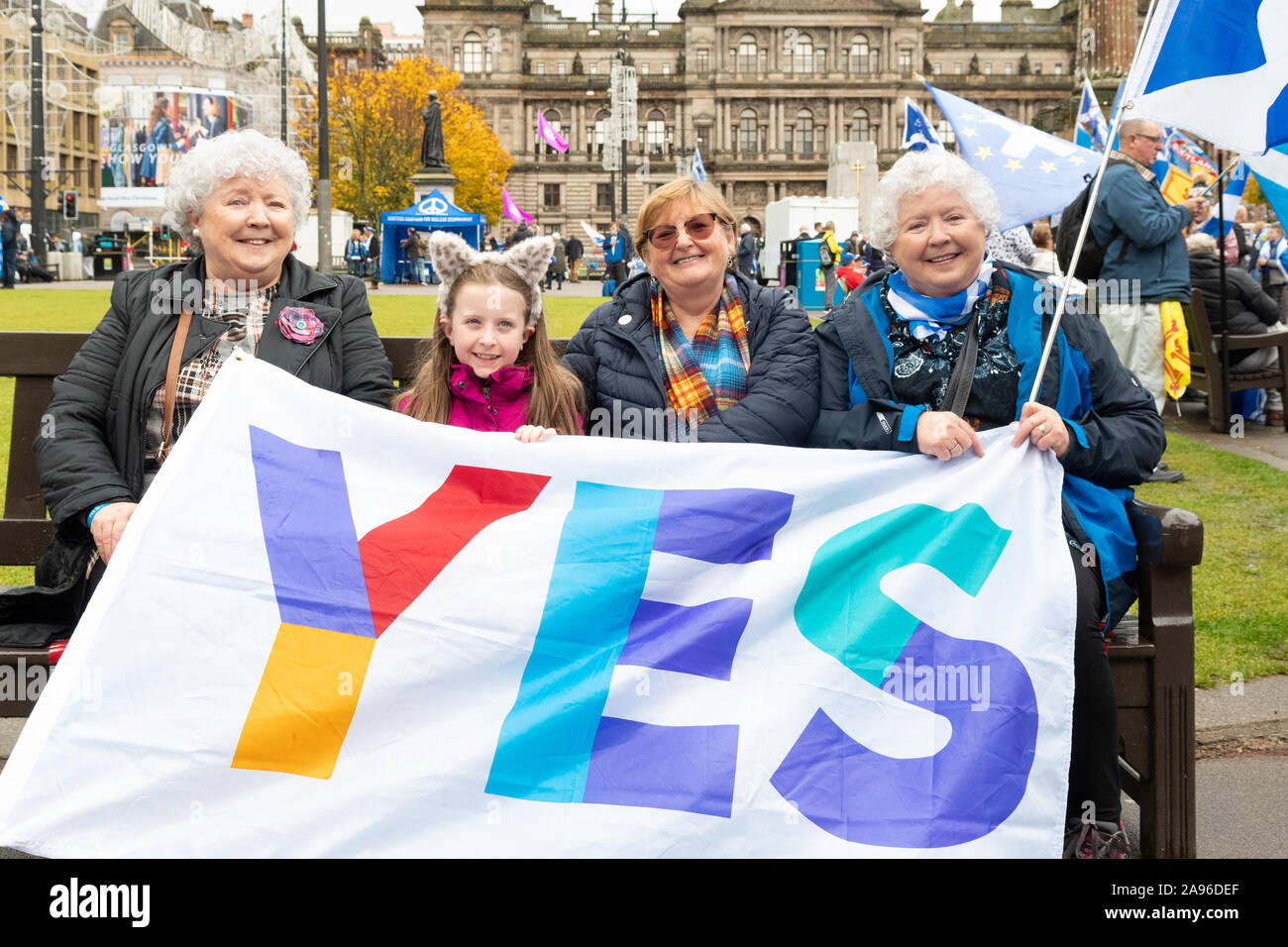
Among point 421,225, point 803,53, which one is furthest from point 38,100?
point 803,53

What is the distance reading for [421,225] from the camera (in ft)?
126

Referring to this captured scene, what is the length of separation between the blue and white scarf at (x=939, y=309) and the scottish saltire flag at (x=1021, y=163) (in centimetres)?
549

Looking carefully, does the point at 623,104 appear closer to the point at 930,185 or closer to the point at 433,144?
the point at 433,144

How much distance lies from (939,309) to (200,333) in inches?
74.9

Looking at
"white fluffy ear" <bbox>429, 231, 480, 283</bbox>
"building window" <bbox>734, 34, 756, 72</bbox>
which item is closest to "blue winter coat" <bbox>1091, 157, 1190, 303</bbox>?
"white fluffy ear" <bbox>429, 231, 480, 283</bbox>

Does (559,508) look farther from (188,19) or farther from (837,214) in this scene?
(188,19)

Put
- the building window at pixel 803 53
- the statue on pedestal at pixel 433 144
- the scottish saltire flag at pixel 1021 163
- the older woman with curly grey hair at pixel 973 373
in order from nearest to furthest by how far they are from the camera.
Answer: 1. the older woman with curly grey hair at pixel 973 373
2. the scottish saltire flag at pixel 1021 163
3. the statue on pedestal at pixel 433 144
4. the building window at pixel 803 53

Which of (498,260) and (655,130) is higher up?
(655,130)

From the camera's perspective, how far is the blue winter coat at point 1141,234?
750 cm

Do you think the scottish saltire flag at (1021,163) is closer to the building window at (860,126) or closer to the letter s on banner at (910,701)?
the letter s on banner at (910,701)

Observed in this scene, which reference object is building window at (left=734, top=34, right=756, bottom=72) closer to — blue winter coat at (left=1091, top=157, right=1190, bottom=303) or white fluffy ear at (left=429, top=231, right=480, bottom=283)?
blue winter coat at (left=1091, top=157, right=1190, bottom=303)

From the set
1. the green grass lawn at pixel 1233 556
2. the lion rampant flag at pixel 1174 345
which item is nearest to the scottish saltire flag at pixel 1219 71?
the green grass lawn at pixel 1233 556

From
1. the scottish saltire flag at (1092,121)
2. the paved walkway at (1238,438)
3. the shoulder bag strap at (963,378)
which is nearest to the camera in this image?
the shoulder bag strap at (963,378)

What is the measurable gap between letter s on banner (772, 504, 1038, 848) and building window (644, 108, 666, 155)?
319 ft
